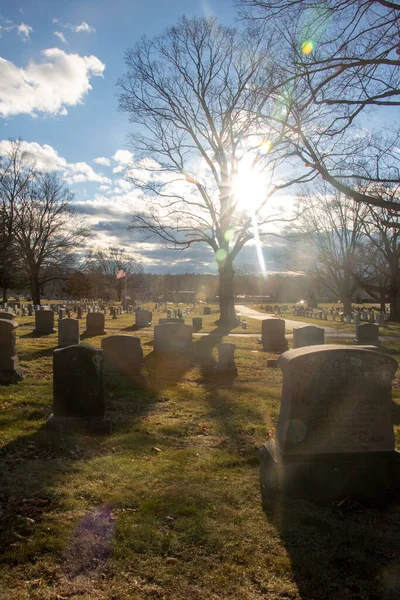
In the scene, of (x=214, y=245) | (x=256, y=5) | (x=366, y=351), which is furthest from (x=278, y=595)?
(x=214, y=245)

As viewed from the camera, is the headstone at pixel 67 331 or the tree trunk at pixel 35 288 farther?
the tree trunk at pixel 35 288

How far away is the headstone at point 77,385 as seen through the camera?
253 inches

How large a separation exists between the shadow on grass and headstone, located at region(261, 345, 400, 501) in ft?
0.68

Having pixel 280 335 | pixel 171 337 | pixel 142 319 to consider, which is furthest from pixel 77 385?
pixel 142 319

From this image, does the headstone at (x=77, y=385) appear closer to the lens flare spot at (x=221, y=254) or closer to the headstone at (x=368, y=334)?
the headstone at (x=368, y=334)

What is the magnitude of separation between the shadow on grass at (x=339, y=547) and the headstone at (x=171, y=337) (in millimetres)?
10578

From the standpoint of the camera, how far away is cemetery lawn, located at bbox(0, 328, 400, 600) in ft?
9.45

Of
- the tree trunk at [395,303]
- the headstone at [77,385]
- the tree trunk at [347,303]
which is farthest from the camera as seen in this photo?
the tree trunk at [347,303]

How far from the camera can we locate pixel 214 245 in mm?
26844

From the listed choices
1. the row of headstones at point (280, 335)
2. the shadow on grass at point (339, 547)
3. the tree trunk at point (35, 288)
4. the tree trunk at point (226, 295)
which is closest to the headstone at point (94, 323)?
the row of headstones at point (280, 335)

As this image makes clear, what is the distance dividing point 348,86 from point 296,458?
6.80 m

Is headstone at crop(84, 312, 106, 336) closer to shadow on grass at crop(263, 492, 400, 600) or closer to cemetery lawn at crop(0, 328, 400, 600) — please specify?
cemetery lawn at crop(0, 328, 400, 600)

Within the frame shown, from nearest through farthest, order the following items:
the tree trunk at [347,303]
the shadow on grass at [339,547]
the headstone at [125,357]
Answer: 1. the shadow on grass at [339,547]
2. the headstone at [125,357]
3. the tree trunk at [347,303]

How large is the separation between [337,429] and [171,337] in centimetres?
1063
